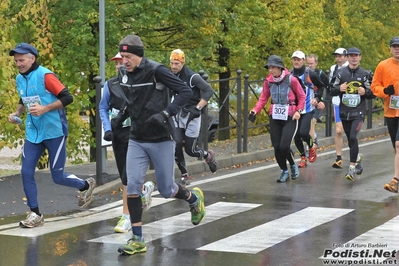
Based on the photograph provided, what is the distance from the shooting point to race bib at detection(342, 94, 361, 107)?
13258 mm

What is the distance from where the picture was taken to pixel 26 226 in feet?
29.9

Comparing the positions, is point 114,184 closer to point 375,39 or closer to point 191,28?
point 191,28

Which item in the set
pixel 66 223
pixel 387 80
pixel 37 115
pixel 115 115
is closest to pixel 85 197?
pixel 66 223

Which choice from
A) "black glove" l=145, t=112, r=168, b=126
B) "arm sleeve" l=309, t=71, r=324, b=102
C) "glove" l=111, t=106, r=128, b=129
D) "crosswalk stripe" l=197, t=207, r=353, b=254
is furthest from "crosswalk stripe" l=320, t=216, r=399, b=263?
"arm sleeve" l=309, t=71, r=324, b=102

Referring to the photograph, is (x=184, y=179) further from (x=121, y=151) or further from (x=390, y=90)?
(x=121, y=151)

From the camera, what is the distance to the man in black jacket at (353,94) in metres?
13.2

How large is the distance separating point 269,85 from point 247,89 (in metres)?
4.46

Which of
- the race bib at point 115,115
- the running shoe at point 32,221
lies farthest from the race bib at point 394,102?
the running shoe at point 32,221

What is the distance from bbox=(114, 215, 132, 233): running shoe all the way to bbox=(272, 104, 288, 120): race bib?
165 inches

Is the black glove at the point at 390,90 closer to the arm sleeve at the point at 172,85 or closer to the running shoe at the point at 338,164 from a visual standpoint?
the running shoe at the point at 338,164

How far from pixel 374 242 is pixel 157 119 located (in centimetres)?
236

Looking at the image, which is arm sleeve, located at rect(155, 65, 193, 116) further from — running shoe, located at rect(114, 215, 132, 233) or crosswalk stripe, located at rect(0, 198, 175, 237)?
crosswalk stripe, located at rect(0, 198, 175, 237)

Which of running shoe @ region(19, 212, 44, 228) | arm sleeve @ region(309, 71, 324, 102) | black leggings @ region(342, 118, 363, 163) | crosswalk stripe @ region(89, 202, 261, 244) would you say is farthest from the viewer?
arm sleeve @ region(309, 71, 324, 102)

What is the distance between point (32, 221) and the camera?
912 cm
